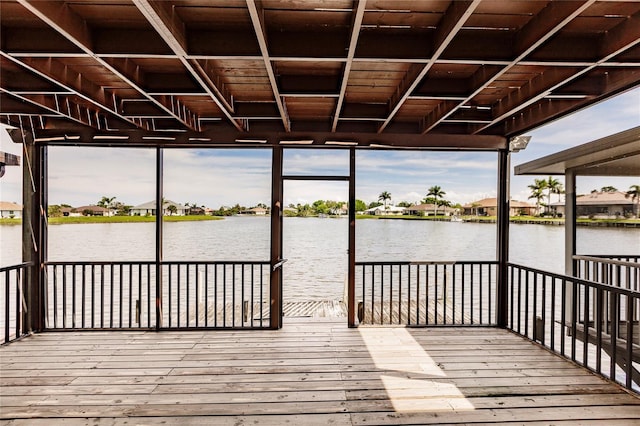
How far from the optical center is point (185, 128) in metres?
4.40

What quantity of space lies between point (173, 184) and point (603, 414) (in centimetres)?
480

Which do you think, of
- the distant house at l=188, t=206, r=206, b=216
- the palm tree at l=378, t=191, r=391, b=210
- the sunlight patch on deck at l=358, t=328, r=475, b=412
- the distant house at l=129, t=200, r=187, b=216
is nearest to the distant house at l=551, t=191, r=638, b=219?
the palm tree at l=378, t=191, r=391, b=210

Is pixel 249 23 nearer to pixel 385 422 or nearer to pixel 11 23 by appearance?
pixel 11 23

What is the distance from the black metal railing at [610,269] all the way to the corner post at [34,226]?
22.4 ft

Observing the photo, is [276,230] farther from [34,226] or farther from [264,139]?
[34,226]

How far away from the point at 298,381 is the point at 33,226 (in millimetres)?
3782

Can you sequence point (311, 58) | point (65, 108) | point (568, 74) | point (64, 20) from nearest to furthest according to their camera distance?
1. point (64, 20)
2. point (311, 58)
3. point (568, 74)
4. point (65, 108)

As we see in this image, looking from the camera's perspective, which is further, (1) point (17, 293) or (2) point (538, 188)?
(2) point (538, 188)

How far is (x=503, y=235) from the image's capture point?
15.5 ft

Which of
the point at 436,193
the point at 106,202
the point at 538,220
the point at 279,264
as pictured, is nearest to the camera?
the point at 279,264

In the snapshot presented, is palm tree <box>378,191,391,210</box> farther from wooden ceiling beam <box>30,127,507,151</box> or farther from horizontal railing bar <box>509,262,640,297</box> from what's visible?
horizontal railing bar <box>509,262,640,297</box>

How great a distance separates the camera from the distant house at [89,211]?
15.7ft

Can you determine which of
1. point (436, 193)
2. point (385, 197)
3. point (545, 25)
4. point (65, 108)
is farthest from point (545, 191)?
point (65, 108)

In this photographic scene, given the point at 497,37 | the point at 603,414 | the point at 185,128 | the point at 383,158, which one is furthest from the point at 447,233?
the point at 185,128
